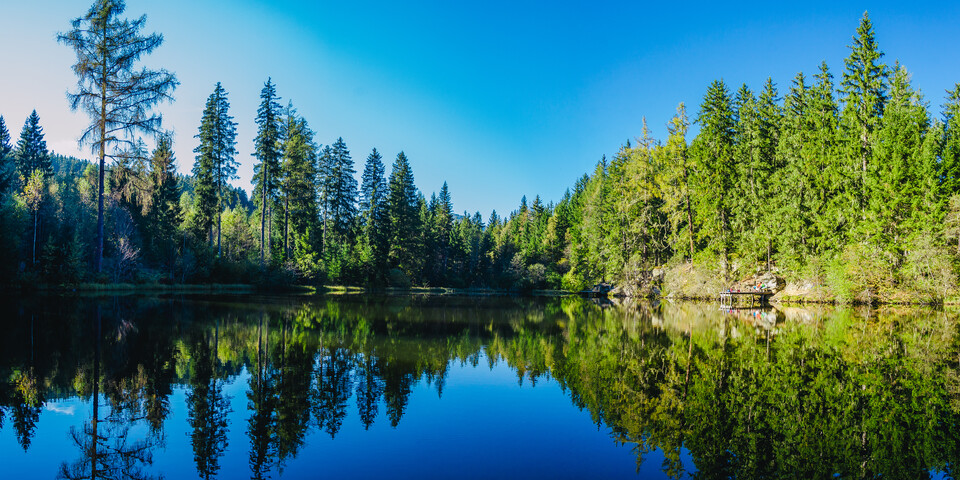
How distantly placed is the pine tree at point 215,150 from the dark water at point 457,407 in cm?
2997

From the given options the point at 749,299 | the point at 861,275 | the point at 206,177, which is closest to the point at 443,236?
the point at 206,177

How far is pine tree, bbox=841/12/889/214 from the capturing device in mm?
34031

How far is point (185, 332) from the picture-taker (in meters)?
13.1

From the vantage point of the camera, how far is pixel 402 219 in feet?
196

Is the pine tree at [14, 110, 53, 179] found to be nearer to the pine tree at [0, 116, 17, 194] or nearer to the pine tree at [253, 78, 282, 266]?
the pine tree at [0, 116, 17, 194]

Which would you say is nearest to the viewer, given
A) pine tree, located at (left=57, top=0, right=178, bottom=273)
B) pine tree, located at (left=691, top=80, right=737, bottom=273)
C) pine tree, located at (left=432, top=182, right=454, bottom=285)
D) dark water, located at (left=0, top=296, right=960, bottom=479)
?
dark water, located at (left=0, top=296, right=960, bottom=479)

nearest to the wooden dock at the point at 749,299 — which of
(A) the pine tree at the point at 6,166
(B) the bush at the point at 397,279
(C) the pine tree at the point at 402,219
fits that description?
(B) the bush at the point at 397,279

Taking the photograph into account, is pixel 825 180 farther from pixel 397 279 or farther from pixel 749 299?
pixel 397 279

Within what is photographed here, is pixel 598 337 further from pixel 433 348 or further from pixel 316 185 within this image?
pixel 316 185

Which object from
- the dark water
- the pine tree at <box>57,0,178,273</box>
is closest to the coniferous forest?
the pine tree at <box>57,0,178,273</box>

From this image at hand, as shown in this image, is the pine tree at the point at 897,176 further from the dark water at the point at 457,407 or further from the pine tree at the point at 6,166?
the pine tree at the point at 6,166

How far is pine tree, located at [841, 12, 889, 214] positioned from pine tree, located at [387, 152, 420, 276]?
1698 inches

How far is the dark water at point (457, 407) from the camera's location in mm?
5258

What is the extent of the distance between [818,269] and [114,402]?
3886 cm
